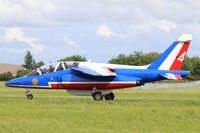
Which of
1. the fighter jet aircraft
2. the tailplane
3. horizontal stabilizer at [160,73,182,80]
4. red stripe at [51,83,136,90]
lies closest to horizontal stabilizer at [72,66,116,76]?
the fighter jet aircraft

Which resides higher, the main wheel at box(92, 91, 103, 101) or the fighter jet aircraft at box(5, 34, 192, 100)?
the fighter jet aircraft at box(5, 34, 192, 100)

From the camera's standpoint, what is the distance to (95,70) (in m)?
40.2

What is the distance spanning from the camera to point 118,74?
4094 centimetres

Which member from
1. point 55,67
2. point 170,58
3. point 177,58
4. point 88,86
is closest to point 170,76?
point 170,58

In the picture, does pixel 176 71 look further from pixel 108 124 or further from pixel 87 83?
pixel 108 124

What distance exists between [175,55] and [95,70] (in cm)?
548

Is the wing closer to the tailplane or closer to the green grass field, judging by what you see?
the tailplane

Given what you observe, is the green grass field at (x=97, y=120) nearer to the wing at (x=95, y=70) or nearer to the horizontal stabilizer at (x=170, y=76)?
the wing at (x=95, y=70)

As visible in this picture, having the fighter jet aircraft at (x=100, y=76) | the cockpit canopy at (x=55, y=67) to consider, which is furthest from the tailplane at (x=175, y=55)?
the cockpit canopy at (x=55, y=67)

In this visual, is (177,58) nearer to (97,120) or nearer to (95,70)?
(95,70)

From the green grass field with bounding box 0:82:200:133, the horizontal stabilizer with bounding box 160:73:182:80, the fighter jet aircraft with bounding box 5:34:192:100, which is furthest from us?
the fighter jet aircraft with bounding box 5:34:192:100

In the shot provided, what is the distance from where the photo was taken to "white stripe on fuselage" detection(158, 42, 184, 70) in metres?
41.0

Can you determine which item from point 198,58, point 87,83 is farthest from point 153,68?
point 198,58

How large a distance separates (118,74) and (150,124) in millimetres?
17699
